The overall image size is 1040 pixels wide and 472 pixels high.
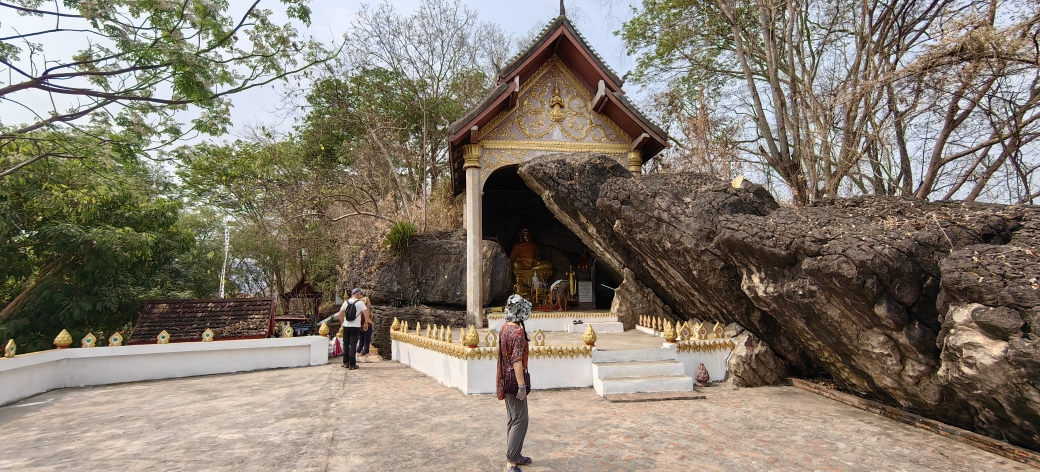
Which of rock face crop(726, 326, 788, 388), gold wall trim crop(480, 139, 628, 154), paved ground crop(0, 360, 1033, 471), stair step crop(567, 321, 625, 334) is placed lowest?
paved ground crop(0, 360, 1033, 471)

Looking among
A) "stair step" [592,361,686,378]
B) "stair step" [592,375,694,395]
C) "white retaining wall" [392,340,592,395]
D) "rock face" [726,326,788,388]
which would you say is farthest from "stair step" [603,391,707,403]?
"rock face" [726,326,788,388]

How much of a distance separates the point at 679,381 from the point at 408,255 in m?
8.89

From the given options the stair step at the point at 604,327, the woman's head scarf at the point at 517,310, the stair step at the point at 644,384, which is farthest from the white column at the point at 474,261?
the woman's head scarf at the point at 517,310

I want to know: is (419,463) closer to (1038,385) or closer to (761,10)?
(1038,385)

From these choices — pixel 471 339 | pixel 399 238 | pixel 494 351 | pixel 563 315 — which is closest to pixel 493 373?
pixel 494 351

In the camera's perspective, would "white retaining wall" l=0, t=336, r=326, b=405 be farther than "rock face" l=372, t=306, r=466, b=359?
No

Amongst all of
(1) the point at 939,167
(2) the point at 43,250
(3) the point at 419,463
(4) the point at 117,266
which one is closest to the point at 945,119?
(1) the point at 939,167

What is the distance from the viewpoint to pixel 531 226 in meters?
18.6

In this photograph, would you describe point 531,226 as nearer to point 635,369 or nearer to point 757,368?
point 635,369

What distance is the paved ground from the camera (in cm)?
490

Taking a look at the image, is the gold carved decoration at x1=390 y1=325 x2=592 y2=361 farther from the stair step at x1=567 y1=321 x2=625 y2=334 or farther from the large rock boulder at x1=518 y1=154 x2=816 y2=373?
the stair step at x1=567 y1=321 x2=625 y2=334

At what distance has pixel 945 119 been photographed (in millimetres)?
9359

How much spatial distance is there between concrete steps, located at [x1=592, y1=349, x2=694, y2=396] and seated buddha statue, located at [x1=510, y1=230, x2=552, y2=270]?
777cm

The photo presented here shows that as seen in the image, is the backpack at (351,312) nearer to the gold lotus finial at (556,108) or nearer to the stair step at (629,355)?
the stair step at (629,355)
